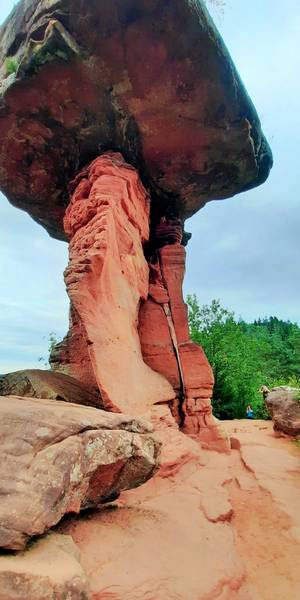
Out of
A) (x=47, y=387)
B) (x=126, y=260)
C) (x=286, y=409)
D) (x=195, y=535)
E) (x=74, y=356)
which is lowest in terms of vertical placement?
(x=195, y=535)

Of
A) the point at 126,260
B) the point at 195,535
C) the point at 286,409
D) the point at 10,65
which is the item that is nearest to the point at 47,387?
the point at 126,260

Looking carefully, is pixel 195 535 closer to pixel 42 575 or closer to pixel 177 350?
pixel 42 575

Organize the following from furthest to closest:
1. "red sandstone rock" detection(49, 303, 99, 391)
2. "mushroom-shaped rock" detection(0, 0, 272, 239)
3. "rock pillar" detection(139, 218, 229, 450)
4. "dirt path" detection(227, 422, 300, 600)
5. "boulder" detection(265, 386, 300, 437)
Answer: "boulder" detection(265, 386, 300, 437), "rock pillar" detection(139, 218, 229, 450), "red sandstone rock" detection(49, 303, 99, 391), "mushroom-shaped rock" detection(0, 0, 272, 239), "dirt path" detection(227, 422, 300, 600)

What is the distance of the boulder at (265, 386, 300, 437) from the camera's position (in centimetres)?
916

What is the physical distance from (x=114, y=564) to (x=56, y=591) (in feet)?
2.74

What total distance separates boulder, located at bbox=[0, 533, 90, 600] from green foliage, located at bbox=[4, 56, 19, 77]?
6605 millimetres

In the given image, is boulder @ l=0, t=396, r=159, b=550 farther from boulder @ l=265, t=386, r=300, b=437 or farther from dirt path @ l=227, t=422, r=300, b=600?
boulder @ l=265, t=386, r=300, b=437

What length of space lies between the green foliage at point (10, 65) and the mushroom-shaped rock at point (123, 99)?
0.02m

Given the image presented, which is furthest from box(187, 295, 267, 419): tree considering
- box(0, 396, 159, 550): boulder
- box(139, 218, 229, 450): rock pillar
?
box(0, 396, 159, 550): boulder

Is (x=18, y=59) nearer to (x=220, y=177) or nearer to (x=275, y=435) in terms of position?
(x=220, y=177)

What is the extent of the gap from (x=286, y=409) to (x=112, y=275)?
720 cm

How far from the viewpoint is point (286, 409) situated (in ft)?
31.7

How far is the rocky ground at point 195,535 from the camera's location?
2.33 meters

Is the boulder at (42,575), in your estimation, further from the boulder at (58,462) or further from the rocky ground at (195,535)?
the rocky ground at (195,535)
